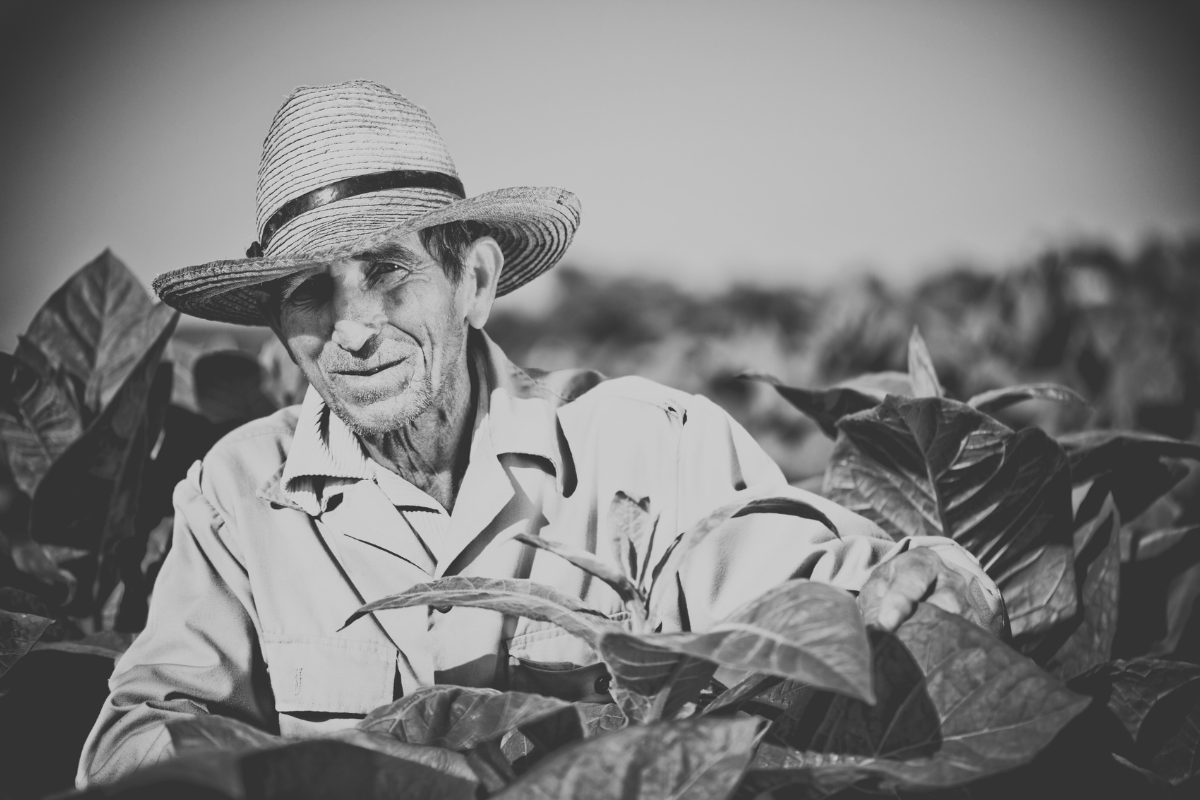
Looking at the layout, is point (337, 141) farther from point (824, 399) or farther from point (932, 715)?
point (932, 715)

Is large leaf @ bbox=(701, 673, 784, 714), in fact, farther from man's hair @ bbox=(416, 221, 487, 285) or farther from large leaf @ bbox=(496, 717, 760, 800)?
man's hair @ bbox=(416, 221, 487, 285)

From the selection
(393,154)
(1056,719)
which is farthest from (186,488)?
(1056,719)

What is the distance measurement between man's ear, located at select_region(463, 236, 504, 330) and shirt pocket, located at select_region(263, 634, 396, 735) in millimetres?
707

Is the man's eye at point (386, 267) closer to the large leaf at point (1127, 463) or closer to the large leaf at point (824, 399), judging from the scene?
the large leaf at point (824, 399)

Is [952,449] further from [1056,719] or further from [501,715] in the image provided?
[501,715]

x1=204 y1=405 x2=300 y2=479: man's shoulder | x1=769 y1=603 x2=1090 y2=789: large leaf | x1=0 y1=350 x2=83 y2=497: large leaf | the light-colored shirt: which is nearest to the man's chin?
the light-colored shirt

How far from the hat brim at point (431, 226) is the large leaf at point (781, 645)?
93 cm

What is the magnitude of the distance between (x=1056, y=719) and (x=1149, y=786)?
461 millimetres

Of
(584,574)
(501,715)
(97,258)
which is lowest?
(584,574)

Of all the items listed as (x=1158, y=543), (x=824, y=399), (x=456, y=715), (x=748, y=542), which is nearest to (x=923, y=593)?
(x=748, y=542)

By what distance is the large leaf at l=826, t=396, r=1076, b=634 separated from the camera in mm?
1766

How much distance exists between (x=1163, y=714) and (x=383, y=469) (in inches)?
56.4

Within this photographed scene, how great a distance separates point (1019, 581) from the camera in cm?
186

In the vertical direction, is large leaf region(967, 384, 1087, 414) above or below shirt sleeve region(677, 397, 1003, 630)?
above
